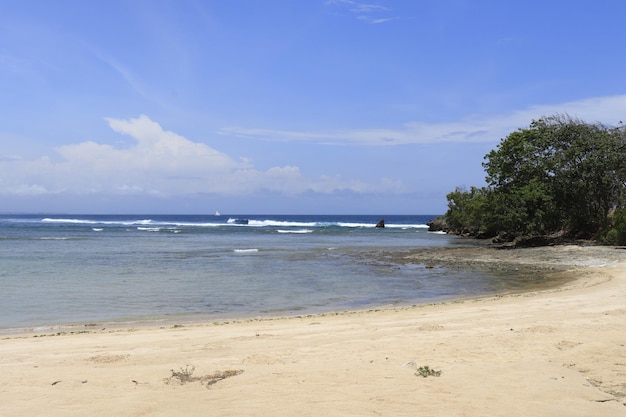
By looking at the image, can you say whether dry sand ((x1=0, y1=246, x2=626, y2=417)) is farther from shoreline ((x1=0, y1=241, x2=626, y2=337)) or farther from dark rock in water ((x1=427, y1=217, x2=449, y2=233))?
dark rock in water ((x1=427, y1=217, x2=449, y2=233))

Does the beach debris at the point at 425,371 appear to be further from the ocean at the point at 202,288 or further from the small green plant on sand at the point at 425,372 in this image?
the ocean at the point at 202,288

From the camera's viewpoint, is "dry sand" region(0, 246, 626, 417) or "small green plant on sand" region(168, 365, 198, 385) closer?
"dry sand" region(0, 246, 626, 417)

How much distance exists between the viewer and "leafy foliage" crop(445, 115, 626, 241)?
1312 inches

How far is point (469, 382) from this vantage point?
5.91 meters

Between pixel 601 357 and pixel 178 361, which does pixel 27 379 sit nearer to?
pixel 178 361

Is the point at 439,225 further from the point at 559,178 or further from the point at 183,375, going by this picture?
the point at 183,375

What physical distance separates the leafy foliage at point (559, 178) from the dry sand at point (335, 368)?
2518 centimetres

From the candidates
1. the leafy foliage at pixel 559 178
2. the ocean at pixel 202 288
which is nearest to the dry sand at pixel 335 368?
the ocean at pixel 202 288

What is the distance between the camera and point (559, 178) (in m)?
34.6

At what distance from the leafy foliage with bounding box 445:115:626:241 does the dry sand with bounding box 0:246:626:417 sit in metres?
25.2

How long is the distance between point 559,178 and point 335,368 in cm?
3255

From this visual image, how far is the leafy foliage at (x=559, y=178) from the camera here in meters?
33.3

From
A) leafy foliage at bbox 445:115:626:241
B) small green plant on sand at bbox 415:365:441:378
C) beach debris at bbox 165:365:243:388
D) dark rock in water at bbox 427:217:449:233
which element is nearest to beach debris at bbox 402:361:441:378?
small green plant on sand at bbox 415:365:441:378

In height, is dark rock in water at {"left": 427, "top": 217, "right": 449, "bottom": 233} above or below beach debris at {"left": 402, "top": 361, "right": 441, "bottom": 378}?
above
